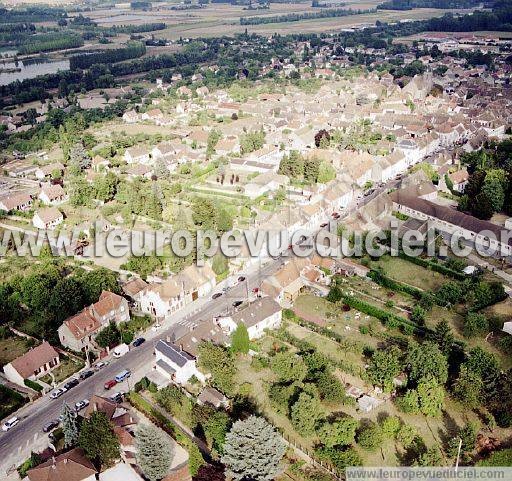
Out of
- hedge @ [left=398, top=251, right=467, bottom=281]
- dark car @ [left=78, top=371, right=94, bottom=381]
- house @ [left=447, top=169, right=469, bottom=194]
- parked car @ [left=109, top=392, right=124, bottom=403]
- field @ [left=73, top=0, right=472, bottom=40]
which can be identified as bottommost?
dark car @ [left=78, top=371, right=94, bottom=381]

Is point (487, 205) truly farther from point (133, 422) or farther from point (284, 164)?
point (133, 422)

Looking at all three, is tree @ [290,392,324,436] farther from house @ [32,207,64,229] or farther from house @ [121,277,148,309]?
house @ [32,207,64,229]

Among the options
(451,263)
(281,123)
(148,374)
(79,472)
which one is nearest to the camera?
(79,472)

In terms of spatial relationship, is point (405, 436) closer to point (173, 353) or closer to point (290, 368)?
point (290, 368)

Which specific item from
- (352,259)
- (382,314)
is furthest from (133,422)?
(352,259)

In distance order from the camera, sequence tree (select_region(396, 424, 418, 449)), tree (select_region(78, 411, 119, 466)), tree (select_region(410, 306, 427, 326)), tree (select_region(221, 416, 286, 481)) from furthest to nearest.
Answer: tree (select_region(410, 306, 427, 326)) → tree (select_region(396, 424, 418, 449)) → tree (select_region(78, 411, 119, 466)) → tree (select_region(221, 416, 286, 481))

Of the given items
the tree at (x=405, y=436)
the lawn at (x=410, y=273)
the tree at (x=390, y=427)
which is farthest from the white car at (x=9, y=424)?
the lawn at (x=410, y=273)

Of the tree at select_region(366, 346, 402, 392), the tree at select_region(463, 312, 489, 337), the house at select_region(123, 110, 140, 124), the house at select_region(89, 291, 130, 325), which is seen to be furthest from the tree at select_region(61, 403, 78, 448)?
the house at select_region(123, 110, 140, 124)
